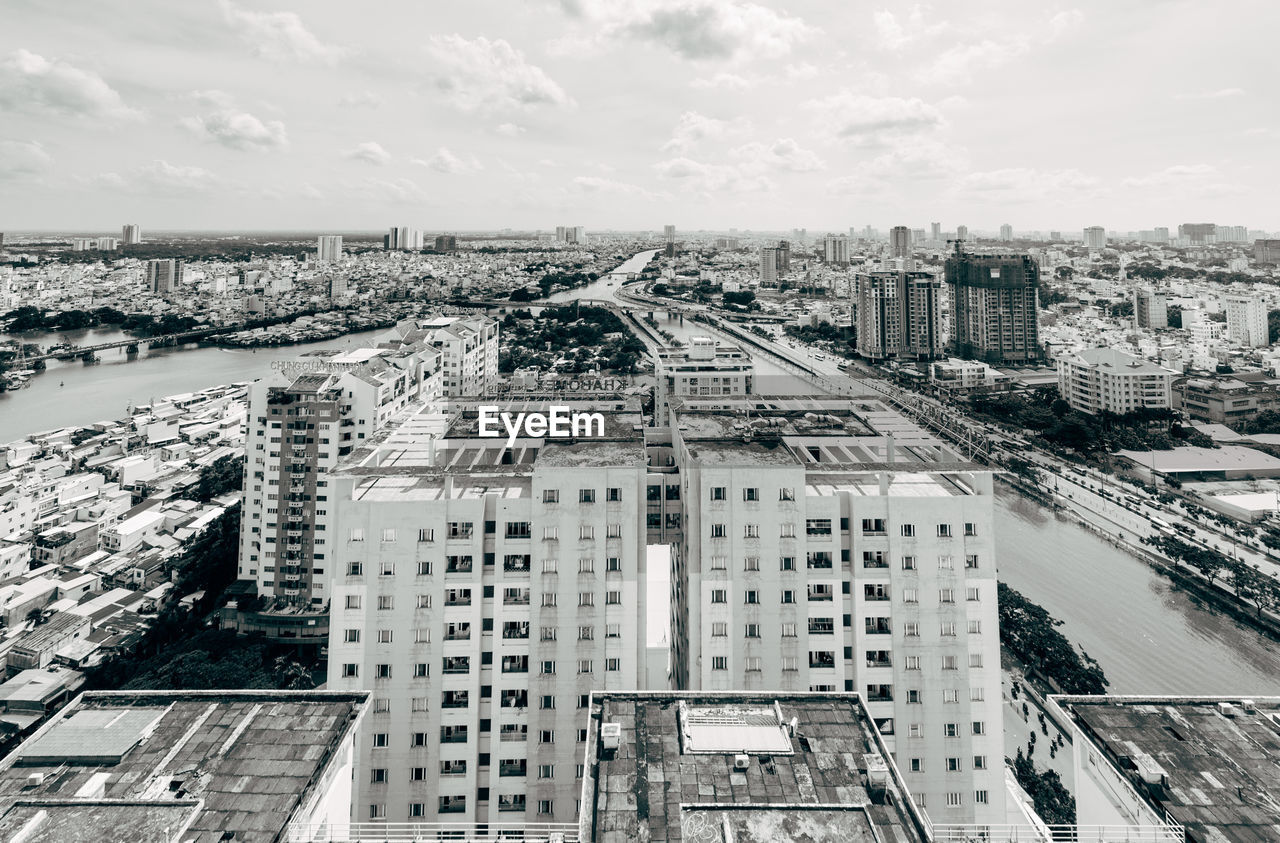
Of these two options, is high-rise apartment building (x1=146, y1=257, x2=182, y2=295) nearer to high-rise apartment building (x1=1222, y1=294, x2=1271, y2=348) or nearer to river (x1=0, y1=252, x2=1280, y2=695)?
river (x1=0, y1=252, x2=1280, y2=695)

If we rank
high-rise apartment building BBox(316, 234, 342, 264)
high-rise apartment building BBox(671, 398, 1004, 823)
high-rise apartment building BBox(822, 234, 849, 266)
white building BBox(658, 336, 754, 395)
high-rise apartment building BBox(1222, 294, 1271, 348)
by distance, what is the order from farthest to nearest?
high-rise apartment building BBox(316, 234, 342, 264)
high-rise apartment building BBox(822, 234, 849, 266)
high-rise apartment building BBox(1222, 294, 1271, 348)
white building BBox(658, 336, 754, 395)
high-rise apartment building BBox(671, 398, 1004, 823)

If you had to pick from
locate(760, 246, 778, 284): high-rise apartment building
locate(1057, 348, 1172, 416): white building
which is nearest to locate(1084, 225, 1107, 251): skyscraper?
locate(760, 246, 778, 284): high-rise apartment building

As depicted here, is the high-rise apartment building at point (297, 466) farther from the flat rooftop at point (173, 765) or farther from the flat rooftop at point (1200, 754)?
the flat rooftop at point (1200, 754)

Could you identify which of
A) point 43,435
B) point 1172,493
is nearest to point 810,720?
point 1172,493

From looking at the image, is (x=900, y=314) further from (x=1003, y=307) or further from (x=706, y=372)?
(x=706, y=372)

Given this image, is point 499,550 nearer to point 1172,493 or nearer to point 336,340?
point 1172,493

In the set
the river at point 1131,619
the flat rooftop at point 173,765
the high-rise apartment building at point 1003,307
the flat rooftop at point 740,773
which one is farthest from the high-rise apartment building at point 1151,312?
the flat rooftop at point 173,765

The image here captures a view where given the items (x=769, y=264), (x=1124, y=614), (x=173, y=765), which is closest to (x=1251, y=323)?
(x=1124, y=614)
